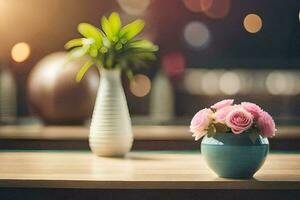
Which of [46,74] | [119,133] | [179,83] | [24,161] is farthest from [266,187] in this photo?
[179,83]

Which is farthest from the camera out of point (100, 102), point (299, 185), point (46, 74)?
point (46, 74)

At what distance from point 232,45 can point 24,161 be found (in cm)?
248

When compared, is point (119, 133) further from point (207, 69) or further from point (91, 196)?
point (207, 69)

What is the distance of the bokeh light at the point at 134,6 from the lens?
4695mm

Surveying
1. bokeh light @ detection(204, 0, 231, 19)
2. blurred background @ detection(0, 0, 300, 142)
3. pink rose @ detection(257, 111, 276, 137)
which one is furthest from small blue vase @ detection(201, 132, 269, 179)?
bokeh light @ detection(204, 0, 231, 19)

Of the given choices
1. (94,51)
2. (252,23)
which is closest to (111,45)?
(94,51)

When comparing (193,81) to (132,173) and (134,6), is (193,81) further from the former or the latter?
(132,173)

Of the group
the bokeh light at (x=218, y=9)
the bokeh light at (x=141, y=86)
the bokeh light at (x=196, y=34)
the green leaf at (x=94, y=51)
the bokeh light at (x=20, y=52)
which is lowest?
the bokeh light at (x=141, y=86)

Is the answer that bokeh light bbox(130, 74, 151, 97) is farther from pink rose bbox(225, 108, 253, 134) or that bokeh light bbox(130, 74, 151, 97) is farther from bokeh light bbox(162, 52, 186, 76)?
pink rose bbox(225, 108, 253, 134)

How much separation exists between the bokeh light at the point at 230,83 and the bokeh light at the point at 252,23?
320mm

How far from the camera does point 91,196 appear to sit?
6.89 feet

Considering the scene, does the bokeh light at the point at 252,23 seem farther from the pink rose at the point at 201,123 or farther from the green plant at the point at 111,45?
the pink rose at the point at 201,123

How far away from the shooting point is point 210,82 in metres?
4.74

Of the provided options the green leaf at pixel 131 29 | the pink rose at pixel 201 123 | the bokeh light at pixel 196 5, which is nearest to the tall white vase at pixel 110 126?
the green leaf at pixel 131 29
